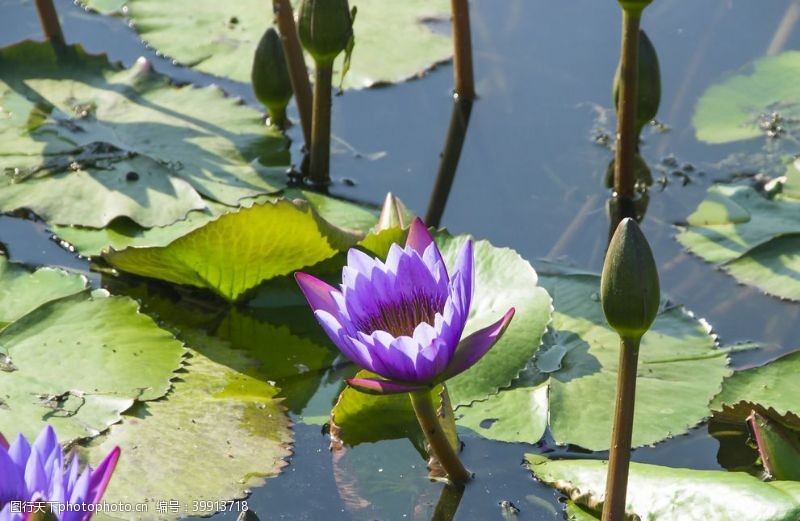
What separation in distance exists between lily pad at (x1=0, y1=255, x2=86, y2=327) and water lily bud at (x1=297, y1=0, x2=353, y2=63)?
86 centimetres

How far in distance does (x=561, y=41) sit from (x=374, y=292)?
7.48 feet

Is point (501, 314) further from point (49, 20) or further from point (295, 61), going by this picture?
point (49, 20)

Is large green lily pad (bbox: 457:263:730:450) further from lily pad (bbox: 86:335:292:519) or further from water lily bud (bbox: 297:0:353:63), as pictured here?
water lily bud (bbox: 297:0:353:63)

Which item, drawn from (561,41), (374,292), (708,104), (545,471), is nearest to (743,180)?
(708,104)

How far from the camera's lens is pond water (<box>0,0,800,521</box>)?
2334 mm

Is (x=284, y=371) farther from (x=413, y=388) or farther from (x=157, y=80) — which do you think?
(x=157, y=80)

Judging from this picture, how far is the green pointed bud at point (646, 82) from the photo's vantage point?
315 centimetres

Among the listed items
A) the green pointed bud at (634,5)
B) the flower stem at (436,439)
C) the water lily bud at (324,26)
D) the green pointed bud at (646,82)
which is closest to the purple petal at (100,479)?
the flower stem at (436,439)

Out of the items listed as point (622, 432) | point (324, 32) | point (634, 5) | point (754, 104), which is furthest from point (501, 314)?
point (754, 104)

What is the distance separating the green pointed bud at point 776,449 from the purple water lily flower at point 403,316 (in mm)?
613

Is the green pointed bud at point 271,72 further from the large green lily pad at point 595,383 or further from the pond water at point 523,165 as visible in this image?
the large green lily pad at point 595,383

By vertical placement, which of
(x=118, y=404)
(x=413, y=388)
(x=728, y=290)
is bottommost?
(x=728, y=290)

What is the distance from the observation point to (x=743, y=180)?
10.9ft

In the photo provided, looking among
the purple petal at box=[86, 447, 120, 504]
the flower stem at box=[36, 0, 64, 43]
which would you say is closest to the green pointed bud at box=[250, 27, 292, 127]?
the flower stem at box=[36, 0, 64, 43]
